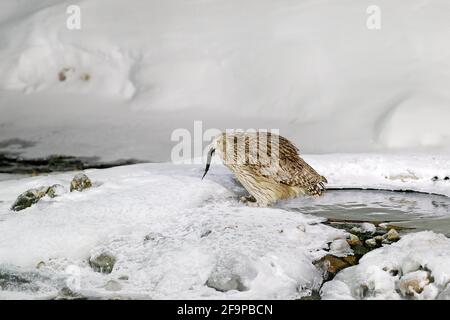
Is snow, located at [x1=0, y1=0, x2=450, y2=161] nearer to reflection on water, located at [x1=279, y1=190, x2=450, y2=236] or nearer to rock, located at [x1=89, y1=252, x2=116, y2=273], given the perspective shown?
reflection on water, located at [x1=279, y1=190, x2=450, y2=236]

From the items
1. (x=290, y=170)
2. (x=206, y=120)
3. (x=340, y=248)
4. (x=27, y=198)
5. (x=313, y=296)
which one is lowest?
(x=313, y=296)

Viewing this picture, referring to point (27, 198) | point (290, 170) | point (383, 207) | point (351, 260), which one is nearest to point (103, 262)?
point (27, 198)

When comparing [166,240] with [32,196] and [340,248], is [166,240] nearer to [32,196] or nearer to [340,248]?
[340,248]

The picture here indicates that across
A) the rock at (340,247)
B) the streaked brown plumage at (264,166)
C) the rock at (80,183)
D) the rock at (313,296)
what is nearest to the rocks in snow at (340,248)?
the rock at (340,247)

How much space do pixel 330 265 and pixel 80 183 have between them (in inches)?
75.9

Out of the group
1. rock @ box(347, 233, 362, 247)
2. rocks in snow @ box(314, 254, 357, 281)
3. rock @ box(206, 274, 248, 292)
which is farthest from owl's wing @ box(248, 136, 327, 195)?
rock @ box(206, 274, 248, 292)

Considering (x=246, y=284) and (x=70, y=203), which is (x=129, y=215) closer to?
(x=70, y=203)

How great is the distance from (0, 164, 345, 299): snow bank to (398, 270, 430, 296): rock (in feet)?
1.37

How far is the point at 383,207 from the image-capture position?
4840 millimetres

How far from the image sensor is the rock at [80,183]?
4910mm
